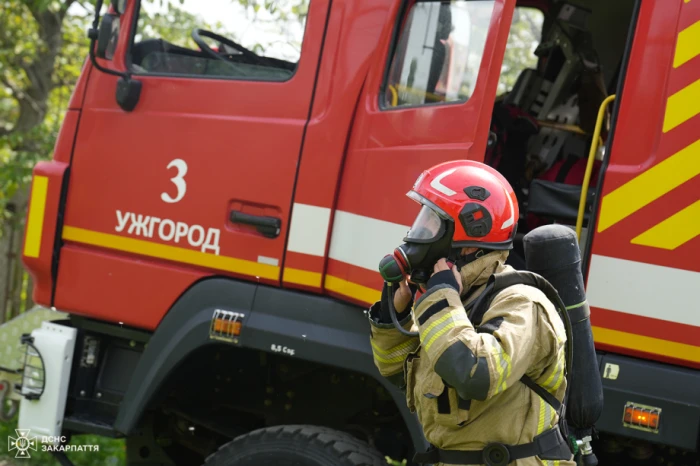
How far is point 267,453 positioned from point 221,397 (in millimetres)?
639

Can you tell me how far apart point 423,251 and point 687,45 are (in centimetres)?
127

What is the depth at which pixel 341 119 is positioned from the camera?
11.9ft

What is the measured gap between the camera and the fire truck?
10.3 ft

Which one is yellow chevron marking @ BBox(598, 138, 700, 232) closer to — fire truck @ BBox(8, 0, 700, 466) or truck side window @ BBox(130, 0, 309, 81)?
fire truck @ BBox(8, 0, 700, 466)

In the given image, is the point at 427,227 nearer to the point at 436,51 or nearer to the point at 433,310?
the point at 433,310

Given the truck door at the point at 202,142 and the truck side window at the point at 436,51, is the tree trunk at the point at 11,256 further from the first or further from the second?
the truck side window at the point at 436,51

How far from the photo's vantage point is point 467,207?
8.34 feet

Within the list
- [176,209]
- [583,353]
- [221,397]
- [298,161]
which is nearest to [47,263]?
→ [176,209]

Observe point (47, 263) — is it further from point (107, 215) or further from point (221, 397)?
point (221, 397)

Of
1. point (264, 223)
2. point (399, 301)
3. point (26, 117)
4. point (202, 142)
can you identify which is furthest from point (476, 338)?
point (26, 117)

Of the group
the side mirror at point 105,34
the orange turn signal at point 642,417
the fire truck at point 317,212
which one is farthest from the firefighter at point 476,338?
the side mirror at point 105,34

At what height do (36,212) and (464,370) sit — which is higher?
(464,370)

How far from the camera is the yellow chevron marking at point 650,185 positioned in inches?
121
